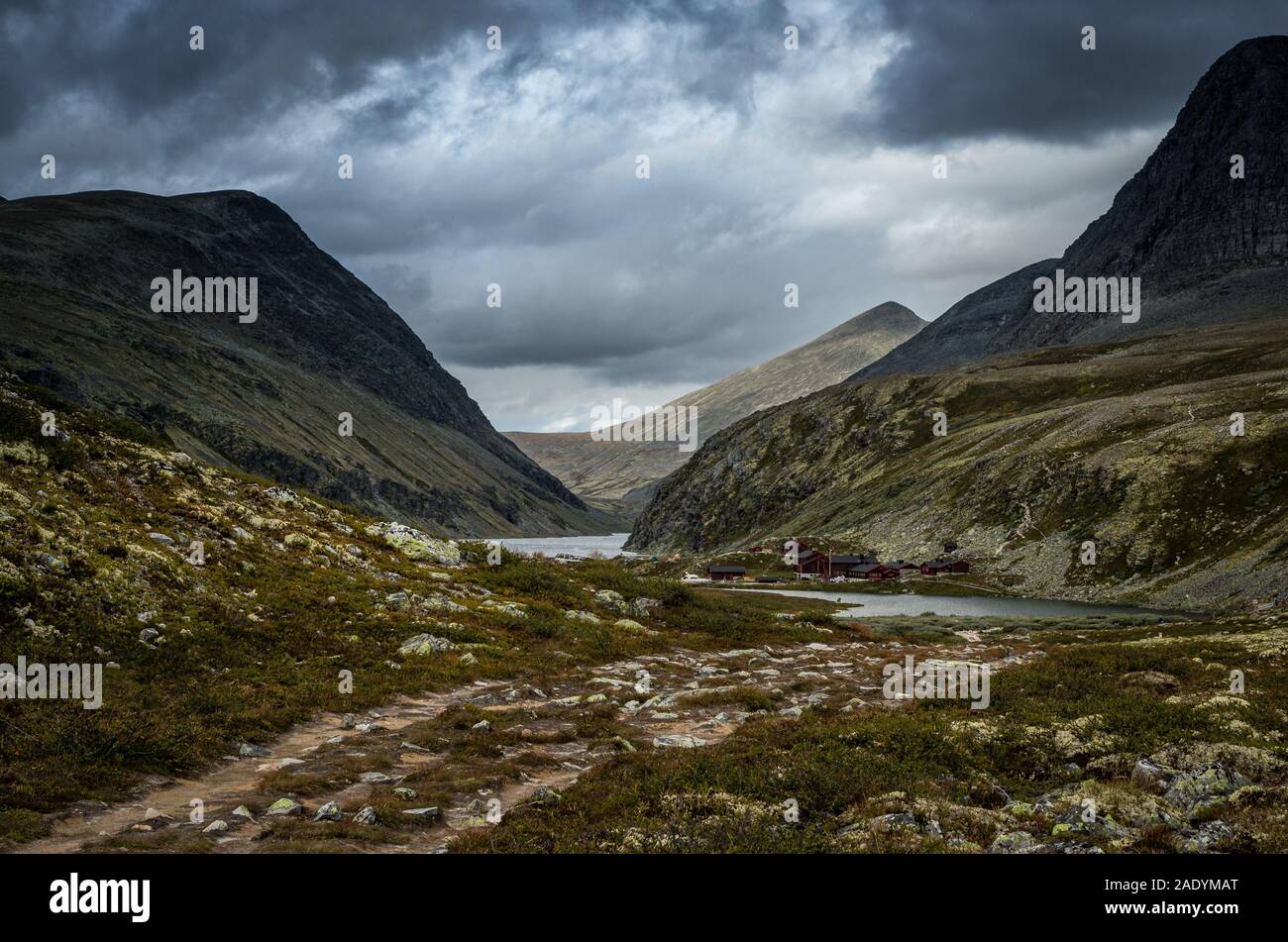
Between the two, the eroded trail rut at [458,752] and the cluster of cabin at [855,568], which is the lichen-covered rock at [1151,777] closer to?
the eroded trail rut at [458,752]

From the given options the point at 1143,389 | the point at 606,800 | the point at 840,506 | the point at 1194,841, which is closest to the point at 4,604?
the point at 606,800

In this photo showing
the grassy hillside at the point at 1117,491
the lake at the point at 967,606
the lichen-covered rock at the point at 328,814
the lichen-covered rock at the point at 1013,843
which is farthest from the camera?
the grassy hillside at the point at 1117,491

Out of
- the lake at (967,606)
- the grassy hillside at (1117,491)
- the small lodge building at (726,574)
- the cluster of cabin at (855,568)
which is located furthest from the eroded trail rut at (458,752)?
the small lodge building at (726,574)

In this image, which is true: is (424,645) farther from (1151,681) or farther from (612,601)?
(1151,681)

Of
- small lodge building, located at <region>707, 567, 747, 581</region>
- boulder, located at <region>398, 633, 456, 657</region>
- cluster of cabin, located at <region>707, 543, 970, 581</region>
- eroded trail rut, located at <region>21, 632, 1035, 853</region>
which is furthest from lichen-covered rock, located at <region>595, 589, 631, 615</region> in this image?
small lodge building, located at <region>707, 567, 747, 581</region>

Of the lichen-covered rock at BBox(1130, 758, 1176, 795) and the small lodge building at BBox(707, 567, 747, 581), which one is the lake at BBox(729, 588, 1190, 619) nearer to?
the small lodge building at BBox(707, 567, 747, 581)

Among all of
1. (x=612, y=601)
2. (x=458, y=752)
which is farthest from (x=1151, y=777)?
(x=612, y=601)
